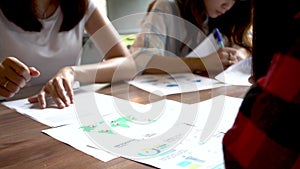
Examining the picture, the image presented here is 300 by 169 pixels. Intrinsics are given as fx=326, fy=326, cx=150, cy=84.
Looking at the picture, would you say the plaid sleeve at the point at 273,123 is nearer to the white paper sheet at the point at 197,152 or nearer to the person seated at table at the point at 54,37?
the white paper sheet at the point at 197,152

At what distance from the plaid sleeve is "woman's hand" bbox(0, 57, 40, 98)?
67 centimetres

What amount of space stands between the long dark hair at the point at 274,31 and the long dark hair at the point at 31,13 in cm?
96

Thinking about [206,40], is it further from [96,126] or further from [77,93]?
[96,126]

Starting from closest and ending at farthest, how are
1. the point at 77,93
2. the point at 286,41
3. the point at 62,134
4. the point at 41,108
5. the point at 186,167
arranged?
1. the point at 286,41
2. the point at 186,167
3. the point at 62,134
4. the point at 41,108
5. the point at 77,93

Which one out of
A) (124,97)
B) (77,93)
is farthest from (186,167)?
(77,93)

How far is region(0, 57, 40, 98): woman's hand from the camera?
82 cm

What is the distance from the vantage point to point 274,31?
33cm

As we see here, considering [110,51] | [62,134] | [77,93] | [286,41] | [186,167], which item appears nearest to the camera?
[286,41]

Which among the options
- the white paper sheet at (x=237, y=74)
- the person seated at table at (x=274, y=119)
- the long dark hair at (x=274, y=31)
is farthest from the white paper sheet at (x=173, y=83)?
the person seated at table at (x=274, y=119)

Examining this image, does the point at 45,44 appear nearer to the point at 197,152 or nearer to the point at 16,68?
the point at 16,68

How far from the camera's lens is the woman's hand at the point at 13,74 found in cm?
82

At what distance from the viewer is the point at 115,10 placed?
2.29 metres

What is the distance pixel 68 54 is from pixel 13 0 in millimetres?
292

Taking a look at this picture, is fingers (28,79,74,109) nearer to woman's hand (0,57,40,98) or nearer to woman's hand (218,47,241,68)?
woman's hand (0,57,40,98)
